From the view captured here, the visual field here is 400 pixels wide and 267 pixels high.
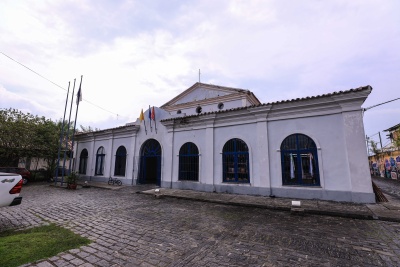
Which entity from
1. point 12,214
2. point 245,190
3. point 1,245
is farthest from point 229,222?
point 12,214

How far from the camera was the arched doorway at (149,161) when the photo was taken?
1462cm

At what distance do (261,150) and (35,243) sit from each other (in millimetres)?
9241

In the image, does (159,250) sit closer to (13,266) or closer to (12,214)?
(13,266)

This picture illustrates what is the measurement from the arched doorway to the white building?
0.08m

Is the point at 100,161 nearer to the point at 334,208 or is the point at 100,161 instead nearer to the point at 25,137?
the point at 25,137

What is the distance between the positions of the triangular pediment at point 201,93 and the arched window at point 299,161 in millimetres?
8418

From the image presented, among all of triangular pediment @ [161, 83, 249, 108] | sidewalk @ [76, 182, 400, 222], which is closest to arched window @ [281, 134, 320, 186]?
sidewalk @ [76, 182, 400, 222]

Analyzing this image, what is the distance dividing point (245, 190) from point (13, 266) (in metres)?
9.15

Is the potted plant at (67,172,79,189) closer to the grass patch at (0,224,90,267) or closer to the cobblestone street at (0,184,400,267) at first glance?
the cobblestone street at (0,184,400,267)

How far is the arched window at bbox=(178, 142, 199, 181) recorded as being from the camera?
1253 centimetres

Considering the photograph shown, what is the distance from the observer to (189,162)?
42.1 ft

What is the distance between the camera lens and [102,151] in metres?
18.1

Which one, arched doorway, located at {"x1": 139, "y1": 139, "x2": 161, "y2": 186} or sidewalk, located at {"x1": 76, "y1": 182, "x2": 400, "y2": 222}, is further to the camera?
arched doorway, located at {"x1": 139, "y1": 139, "x2": 161, "y2": 186}

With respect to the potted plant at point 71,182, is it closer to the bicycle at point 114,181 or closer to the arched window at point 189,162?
the bicycle at point 114,181
